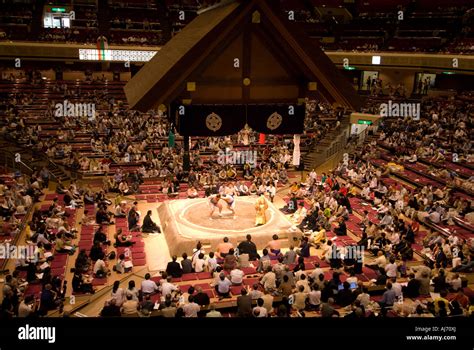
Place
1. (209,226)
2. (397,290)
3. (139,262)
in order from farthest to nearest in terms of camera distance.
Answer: (209,226) < (139,262) < (397,290)

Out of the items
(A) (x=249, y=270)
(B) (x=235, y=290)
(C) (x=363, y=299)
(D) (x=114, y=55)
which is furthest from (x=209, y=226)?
(D) (x=114, y=55)

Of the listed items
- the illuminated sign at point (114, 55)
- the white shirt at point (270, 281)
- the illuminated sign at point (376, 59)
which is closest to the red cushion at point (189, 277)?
the white shirt at point (270, 281)

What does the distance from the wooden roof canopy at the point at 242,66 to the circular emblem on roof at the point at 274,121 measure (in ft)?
0.88

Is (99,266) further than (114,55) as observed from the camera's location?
No

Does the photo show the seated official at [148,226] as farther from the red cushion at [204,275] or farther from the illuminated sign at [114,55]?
the illuminated sign at [114,55]

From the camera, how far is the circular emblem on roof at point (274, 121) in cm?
632

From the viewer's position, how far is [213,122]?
6129 mm

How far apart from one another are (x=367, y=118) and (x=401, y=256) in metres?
12.3

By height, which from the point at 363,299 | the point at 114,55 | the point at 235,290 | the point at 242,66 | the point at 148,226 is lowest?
the point at 235,290

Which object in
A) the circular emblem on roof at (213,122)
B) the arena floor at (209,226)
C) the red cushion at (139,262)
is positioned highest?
the circular emblem on roof at (213,122)

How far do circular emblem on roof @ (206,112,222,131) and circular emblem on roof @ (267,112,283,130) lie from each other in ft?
2.37

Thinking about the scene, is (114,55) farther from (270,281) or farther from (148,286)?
(270,281)

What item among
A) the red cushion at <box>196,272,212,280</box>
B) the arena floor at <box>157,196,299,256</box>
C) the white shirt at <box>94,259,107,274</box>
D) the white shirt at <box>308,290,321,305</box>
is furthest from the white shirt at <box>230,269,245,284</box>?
the white shirt at <box>94,259,107,274</box>

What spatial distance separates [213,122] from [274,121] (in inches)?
35.3
